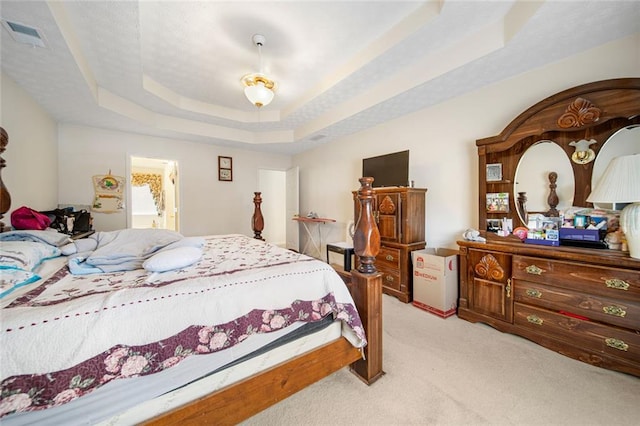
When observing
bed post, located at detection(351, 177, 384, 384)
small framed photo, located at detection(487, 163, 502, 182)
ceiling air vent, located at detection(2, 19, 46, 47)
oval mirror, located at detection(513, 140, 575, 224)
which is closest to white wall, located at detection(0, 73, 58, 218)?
ceiling air vent, located at detection(2, 19, 46, 47)

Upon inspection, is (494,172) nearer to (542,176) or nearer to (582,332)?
(542,176)

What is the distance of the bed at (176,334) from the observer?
0.78 m

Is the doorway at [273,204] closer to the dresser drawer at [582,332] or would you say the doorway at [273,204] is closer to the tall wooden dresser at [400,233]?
the tall wooden dresser at [400,233]

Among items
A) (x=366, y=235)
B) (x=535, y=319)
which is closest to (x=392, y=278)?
(x=535, y=319)

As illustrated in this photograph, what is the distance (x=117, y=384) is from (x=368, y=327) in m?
1.21

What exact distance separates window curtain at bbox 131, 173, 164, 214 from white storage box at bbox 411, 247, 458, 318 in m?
6.40

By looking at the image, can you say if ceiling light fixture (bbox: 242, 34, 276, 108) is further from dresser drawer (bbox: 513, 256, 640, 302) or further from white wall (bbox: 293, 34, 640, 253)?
dresser drawer (bbox: 513, 256, 640, 302)

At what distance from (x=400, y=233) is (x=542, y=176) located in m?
1.42

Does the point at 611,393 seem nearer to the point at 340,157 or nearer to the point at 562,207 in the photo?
the point at 562,207

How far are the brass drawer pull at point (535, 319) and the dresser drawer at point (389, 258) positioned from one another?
49.0 inches

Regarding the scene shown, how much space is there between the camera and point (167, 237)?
5.90 feet

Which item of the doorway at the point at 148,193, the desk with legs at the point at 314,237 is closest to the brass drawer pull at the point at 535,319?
the desk with legs at the point at 314,237

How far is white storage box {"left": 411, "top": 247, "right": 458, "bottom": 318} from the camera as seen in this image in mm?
2477

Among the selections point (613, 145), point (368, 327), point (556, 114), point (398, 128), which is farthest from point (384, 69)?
point (368, 327)
